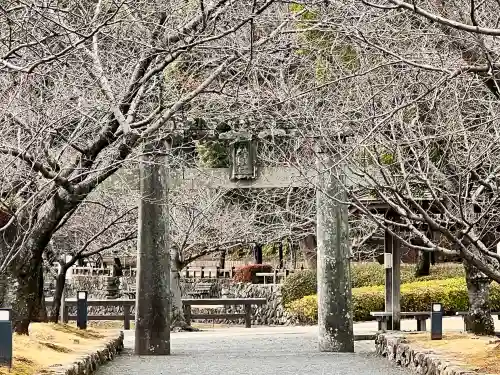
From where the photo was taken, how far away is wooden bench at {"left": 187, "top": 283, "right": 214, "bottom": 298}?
35.3 meters

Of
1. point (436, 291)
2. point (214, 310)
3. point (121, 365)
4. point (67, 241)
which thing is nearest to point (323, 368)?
point (121, 365)

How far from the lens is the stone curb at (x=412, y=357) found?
10828 millimetres

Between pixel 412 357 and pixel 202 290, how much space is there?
73.2 feet

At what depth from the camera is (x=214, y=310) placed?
1298 inches

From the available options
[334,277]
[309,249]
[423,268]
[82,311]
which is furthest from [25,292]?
[423,268]

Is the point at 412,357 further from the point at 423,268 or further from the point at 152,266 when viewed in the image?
the point at 423,268

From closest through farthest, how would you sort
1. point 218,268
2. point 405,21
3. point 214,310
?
point 405,21 → point 214,310 → point 218,268

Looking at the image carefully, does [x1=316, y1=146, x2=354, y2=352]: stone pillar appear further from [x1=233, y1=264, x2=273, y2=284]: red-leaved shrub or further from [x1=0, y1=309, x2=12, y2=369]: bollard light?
[x1=233, y1=264, x2=273, y2=284]: red-leaved shrub

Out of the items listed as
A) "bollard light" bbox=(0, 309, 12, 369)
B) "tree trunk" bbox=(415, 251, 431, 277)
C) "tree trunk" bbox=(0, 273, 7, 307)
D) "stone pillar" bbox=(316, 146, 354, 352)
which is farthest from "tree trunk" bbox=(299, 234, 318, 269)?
"bollard light" bbox=(0, 309, 12, 369)

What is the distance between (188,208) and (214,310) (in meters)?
8.21

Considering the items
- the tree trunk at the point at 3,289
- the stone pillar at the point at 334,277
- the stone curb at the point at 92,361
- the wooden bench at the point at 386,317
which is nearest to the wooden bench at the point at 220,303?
the wooden bench at the point at 386,317

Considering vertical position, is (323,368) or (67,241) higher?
(67,241)

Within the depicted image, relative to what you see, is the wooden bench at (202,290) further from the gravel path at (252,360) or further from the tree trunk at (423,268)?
the gravel path at (252,360)

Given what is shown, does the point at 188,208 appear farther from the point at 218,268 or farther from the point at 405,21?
the point at 405,21
